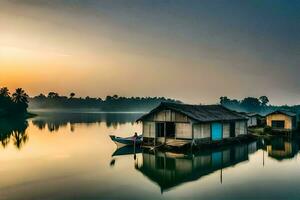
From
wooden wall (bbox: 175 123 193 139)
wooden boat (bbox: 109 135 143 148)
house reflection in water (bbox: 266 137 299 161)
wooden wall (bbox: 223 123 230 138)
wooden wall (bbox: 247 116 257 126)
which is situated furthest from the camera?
wooden wall (bbox: 247 116 257 126)

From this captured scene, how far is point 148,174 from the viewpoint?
23859 millimetres

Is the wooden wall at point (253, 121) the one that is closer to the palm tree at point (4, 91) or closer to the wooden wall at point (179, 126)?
the wooden wall at point (179, 126)

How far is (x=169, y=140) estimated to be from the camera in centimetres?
3559

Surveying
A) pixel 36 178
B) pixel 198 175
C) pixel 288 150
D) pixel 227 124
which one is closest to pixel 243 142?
pixel 227 124

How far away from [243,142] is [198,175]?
69.1ft

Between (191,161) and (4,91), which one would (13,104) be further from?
(191,161)

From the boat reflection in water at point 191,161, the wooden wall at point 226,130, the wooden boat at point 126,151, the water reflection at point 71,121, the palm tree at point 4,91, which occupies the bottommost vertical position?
the water reflection at point 71,121

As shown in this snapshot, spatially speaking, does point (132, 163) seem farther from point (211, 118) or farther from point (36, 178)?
point (211, 118)

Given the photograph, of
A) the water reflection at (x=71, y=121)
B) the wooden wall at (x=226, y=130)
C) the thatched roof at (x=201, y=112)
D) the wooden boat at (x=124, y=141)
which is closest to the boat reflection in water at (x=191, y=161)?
the wooden boat at (x=124, y=141)

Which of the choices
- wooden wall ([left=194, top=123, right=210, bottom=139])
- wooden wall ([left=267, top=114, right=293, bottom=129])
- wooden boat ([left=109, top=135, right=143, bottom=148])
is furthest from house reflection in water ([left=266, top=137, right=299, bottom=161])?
wooden boat ([left=109, top=135, right=143, bottom=148])

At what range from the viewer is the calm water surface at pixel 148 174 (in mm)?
18516

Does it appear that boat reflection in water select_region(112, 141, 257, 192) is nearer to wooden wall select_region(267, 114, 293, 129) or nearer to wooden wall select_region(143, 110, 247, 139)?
wooden wall select_region(143, 110, 247, 139)

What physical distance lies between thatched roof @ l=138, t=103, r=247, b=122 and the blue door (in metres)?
0.82

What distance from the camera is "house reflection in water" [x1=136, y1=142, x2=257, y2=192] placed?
22484mm
